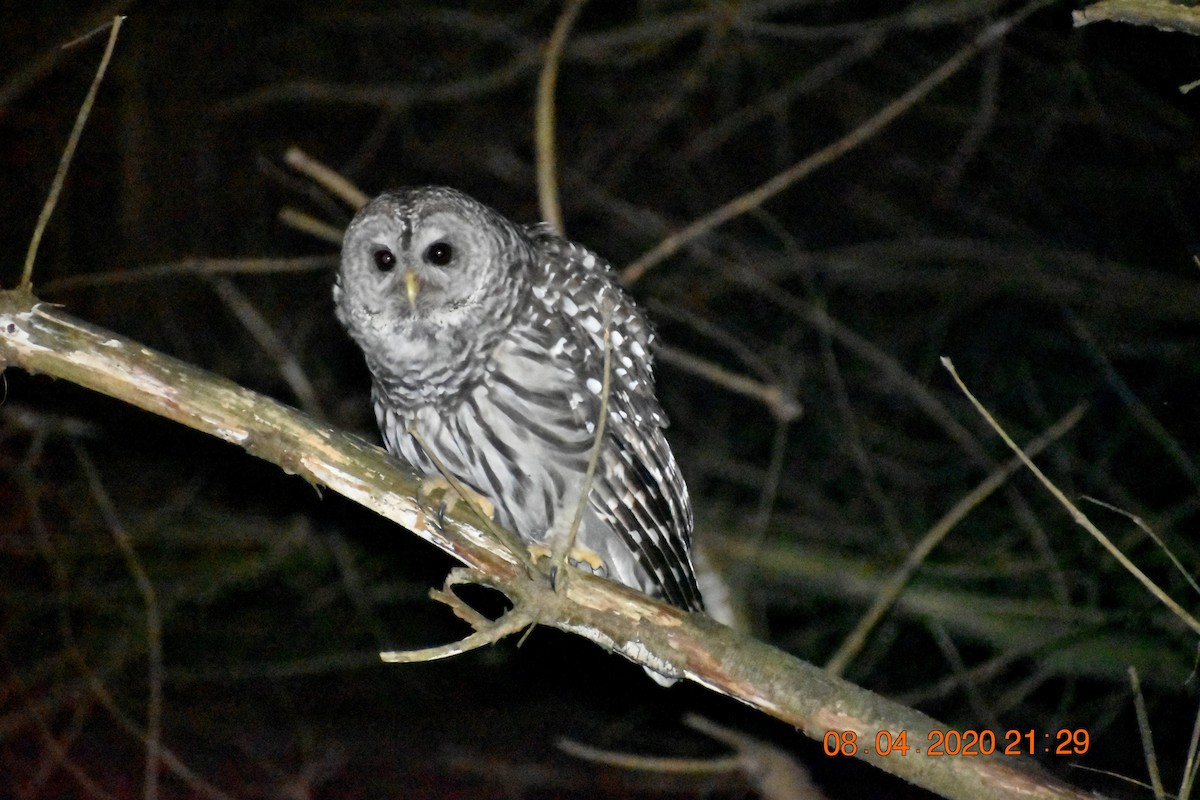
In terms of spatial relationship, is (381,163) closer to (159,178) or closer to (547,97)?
(159,178)

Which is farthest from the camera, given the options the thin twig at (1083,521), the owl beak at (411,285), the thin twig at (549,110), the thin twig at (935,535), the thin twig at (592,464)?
the thin twig at (549,110)

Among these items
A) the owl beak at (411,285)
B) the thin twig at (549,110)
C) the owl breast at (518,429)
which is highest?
the thin twig at (549,110)

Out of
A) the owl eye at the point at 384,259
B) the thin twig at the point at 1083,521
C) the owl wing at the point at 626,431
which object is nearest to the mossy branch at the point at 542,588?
the thin twig at the point at 1083,521

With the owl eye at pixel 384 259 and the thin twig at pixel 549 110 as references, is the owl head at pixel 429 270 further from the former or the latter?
the thin twig at pixel 549 110

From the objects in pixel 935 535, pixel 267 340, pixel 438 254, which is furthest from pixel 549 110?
pixel 935 535

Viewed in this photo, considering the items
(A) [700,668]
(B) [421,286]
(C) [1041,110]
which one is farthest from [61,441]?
(C) [1041,110]

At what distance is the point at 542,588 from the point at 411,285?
43.6 inches

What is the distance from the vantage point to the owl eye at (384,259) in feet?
10.4

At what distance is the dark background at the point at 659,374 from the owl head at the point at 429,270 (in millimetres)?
1623

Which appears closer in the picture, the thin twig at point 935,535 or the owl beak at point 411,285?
the thin twig at point 935,535

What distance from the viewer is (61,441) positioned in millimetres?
5844

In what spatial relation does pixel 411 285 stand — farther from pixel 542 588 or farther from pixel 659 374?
pixel 659 374
